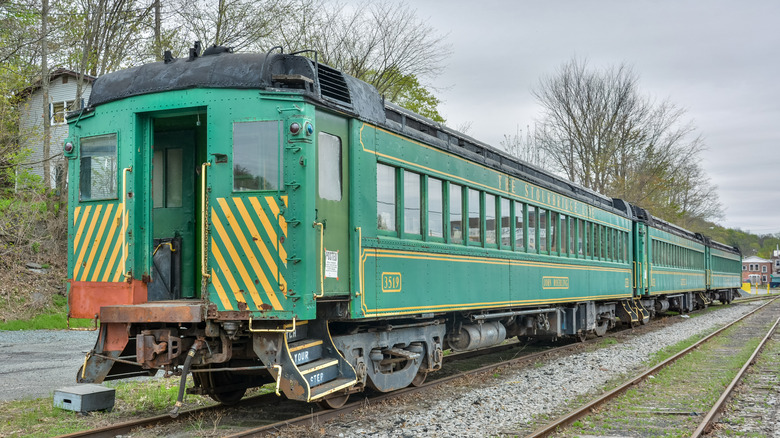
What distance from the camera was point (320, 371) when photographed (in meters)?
6.64

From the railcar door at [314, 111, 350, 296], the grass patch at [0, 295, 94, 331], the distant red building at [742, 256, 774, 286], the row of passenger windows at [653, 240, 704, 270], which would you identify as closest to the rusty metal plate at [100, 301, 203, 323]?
the railcar door at [314, 111, 350, 296]

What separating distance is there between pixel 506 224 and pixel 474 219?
131 centimetres

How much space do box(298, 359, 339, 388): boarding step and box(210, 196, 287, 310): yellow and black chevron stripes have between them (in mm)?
659

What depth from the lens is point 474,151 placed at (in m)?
10.5

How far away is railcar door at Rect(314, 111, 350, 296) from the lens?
21.8 ft

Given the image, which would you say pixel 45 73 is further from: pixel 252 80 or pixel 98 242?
pixel 252 80

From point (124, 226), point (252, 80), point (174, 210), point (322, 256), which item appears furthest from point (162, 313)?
point (252, 80)

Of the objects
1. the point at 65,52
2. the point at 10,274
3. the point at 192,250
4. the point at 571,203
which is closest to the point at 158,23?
the point at 65,52

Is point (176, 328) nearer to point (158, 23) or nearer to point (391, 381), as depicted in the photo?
point (391, 381)

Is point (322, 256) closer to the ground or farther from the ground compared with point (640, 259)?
farther from the ground

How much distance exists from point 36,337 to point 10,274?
454cm

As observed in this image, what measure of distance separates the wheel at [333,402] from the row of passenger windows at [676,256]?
16.4m

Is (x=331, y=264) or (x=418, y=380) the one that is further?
(x=418, y=380)

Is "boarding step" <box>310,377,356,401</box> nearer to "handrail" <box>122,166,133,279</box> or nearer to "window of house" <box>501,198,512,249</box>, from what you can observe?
"handrail" <box>122,166,133,279</box>
